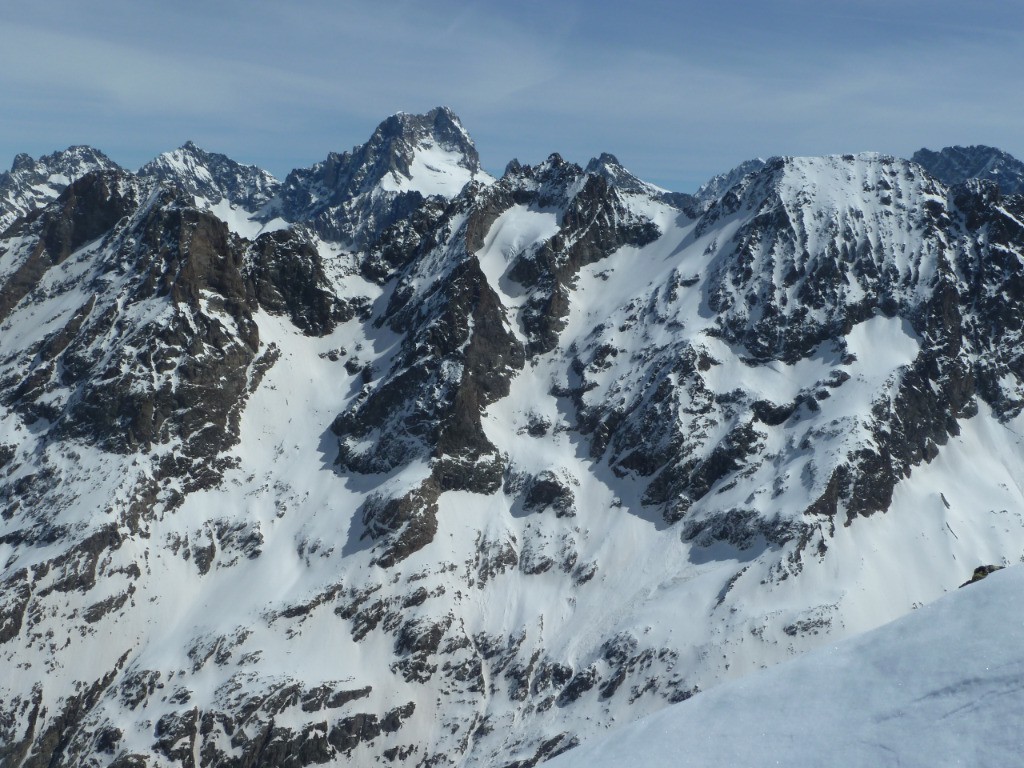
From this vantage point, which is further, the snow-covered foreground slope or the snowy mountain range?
the snowy mountain range

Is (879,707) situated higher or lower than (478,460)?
lower

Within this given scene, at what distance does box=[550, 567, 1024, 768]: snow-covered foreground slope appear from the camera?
12664 millimetres

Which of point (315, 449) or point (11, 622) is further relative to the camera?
point (315, 449)

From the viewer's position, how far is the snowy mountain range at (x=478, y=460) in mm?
109188

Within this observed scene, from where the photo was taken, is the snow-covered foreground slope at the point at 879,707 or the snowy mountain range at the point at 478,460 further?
the snowy mountain range at the point at 478,460

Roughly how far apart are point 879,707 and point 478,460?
12528cm

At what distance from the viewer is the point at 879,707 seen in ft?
44.2

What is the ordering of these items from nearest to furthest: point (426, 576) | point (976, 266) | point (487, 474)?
point (426, 576) → point (487, 474) → point (976, 266)

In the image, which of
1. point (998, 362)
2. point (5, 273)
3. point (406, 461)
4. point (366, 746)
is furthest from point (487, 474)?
point (5, 273)

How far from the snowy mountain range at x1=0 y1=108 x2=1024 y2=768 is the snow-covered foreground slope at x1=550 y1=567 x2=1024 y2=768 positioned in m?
94.1

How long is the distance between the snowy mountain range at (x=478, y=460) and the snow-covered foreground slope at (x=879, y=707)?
3705 inches

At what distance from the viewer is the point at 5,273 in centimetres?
16825

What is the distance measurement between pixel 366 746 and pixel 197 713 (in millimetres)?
22319

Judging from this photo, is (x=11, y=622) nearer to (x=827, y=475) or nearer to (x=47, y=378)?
(x=47, y=378)
